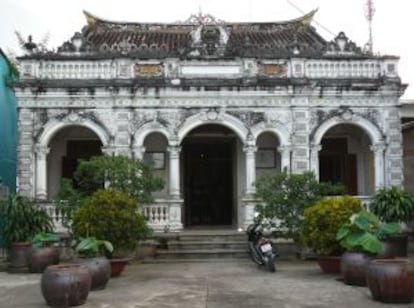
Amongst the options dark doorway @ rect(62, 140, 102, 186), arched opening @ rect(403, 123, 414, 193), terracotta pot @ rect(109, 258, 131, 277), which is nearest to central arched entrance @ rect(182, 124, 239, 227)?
dark doorway @ rect(62, 140, 102, 186)

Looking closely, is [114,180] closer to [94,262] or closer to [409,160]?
[94,262]

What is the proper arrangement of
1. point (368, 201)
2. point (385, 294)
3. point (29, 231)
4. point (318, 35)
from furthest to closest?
1. point (318, 35)
2. point (368, 201)
3. point (29, 231)
4. point (385, 294)

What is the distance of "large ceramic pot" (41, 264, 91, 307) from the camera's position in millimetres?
8477

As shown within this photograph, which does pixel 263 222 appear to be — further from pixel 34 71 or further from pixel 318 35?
pixel 318 35

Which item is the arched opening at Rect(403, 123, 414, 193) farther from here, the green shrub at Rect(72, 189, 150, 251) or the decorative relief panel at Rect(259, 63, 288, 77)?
the green shrub at Rect(72, 189, 150, 251)

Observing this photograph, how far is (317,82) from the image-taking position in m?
15.5

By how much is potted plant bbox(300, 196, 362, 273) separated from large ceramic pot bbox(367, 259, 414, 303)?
2959 mm

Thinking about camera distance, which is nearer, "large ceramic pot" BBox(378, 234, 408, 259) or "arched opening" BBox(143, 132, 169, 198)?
"large ceramic pot" BBox(378, 234, 408, 259)

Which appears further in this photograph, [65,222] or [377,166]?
[377,166]

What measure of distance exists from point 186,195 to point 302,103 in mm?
4288

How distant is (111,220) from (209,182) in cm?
632

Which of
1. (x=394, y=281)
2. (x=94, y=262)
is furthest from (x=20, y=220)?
(x=394, y=281)

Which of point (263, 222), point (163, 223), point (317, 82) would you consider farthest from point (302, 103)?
point (163, 223)

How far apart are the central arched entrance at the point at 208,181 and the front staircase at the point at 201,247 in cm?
273
